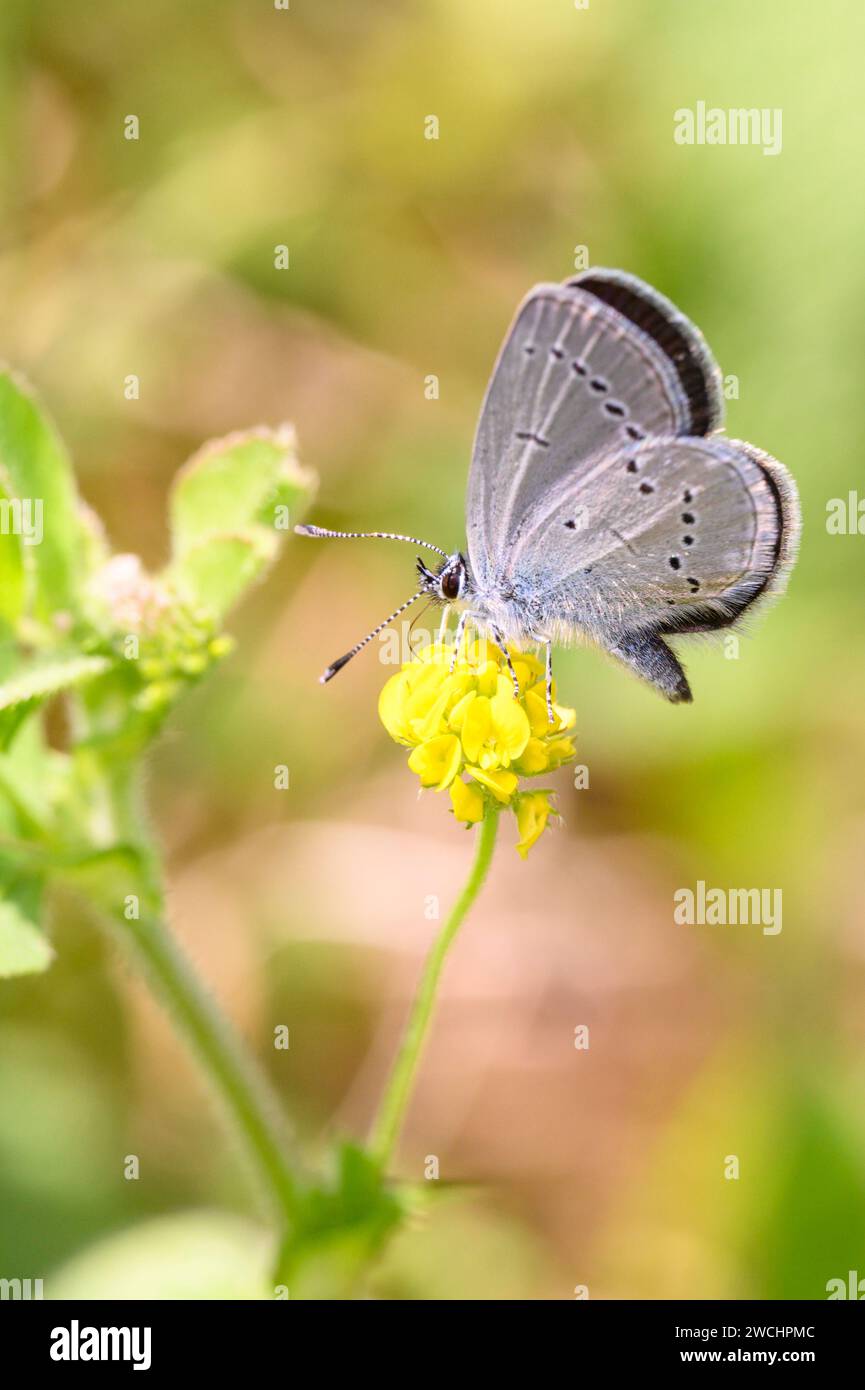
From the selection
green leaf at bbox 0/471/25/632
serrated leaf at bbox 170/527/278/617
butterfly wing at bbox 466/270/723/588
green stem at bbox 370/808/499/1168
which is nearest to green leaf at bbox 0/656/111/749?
green leaf at bbox 0/471/25/632

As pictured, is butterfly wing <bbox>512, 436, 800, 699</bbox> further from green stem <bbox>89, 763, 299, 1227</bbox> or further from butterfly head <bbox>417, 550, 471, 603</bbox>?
green stem <bbox>89, 763, 299, 1227</bbox>

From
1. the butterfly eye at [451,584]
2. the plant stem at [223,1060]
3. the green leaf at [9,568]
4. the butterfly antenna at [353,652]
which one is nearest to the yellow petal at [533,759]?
the butterfly antenna at [353,652]

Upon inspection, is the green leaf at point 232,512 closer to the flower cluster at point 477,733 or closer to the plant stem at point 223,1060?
the flower cluster at point 477,733

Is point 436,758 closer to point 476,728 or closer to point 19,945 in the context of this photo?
point 476,728

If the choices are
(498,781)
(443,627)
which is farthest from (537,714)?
(443,627)

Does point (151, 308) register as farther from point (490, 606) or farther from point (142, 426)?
point (490, 606)
